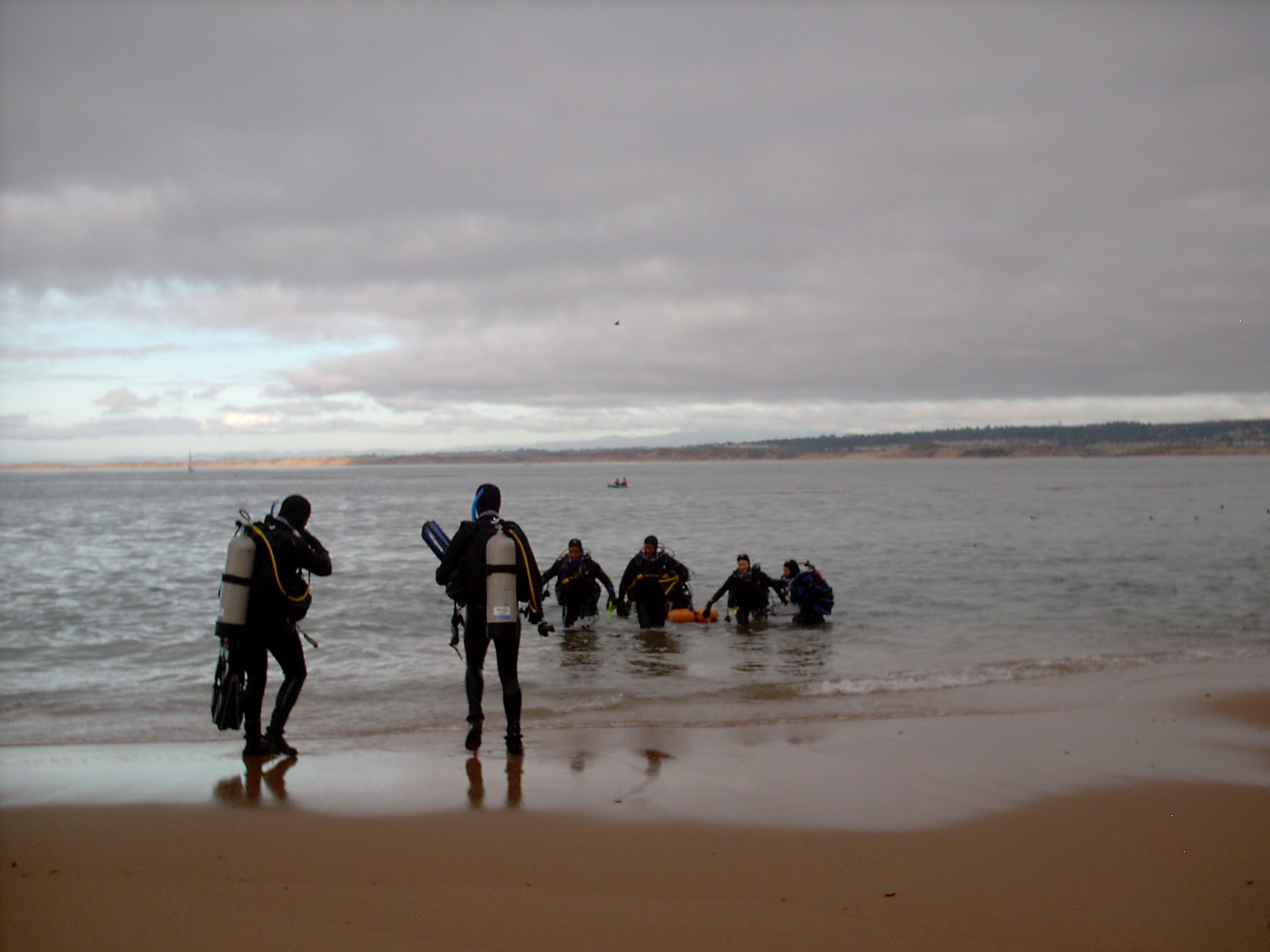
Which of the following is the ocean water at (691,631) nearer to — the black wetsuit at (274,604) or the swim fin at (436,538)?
the black wetsuit at (274,604)

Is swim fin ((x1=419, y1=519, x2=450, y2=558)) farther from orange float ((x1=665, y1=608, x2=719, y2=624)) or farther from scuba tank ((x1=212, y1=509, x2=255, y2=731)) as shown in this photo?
orange float ((x1=665, y1=608, x2=719, y2=624))

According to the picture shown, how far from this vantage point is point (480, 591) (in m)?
6.29

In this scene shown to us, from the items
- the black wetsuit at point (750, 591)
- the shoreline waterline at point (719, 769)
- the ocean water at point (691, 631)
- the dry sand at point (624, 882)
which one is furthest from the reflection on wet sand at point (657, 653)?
the dry sand at point (624, 882)

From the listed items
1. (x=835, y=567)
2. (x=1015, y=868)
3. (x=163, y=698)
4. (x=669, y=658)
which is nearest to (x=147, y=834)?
(x=1015, y=868)

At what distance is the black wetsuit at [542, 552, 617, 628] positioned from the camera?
525 inches

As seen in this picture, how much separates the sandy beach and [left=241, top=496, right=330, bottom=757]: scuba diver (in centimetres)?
35

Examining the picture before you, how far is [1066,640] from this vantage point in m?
12.7

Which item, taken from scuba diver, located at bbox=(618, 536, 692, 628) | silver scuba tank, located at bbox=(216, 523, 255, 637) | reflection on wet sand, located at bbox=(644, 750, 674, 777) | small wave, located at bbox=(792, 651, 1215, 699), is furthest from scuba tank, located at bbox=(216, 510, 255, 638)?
scuba diver, located at bbox=(618, 536, 692, 628)

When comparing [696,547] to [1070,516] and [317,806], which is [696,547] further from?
[317,806]

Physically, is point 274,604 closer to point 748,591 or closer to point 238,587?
point 238,587

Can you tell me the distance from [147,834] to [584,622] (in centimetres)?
980

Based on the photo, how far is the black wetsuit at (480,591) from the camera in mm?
6273

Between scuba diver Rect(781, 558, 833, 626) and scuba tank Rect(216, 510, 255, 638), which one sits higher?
scuba tank Rect(216, 510, 255, 638)

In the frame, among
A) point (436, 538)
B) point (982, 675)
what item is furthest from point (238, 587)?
point (982, 675)
